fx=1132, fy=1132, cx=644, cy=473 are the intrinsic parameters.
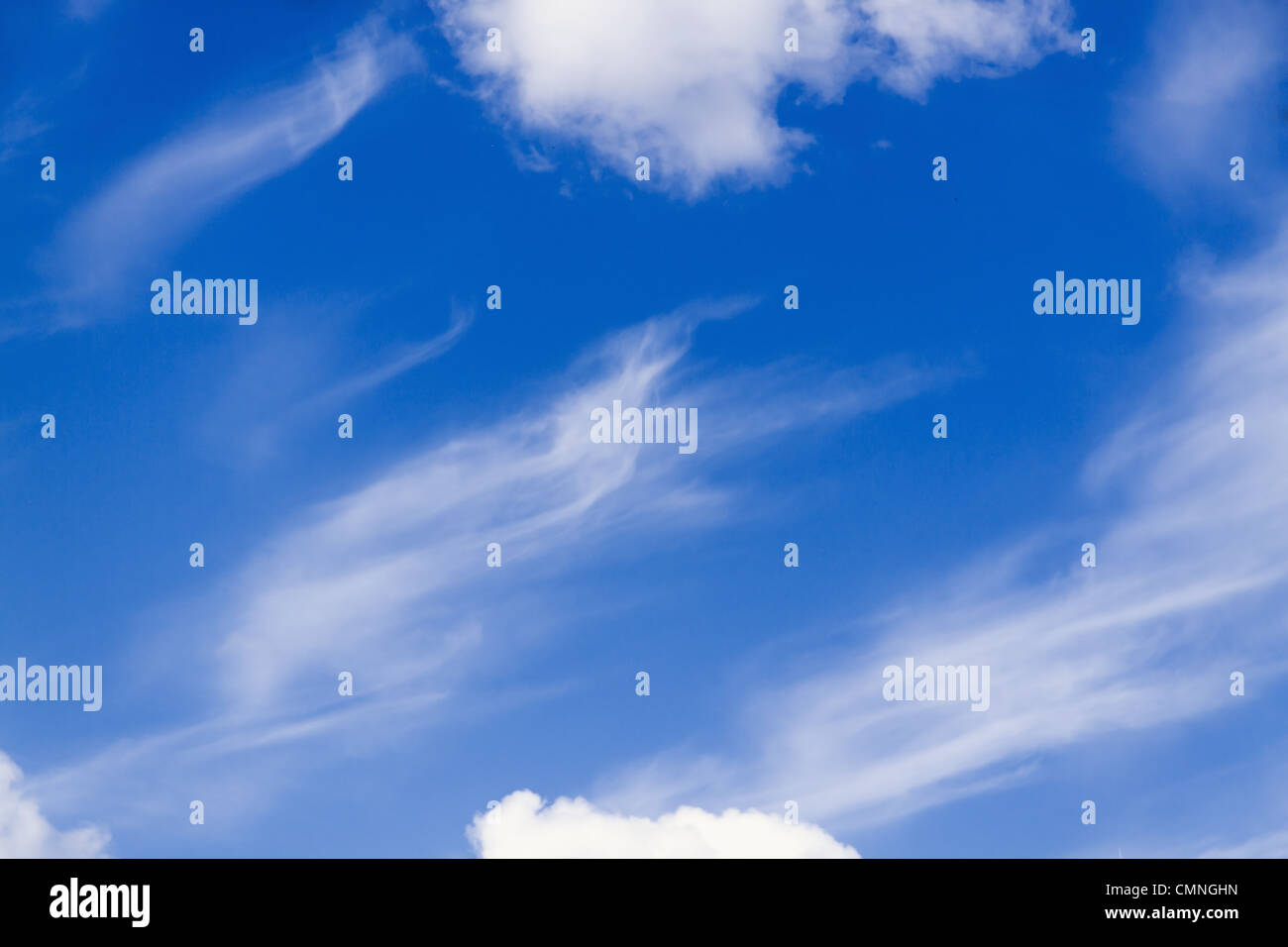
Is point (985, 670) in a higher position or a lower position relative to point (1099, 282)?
lower

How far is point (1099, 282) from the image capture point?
30.1 meters

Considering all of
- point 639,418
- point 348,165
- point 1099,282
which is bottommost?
point 639,418
